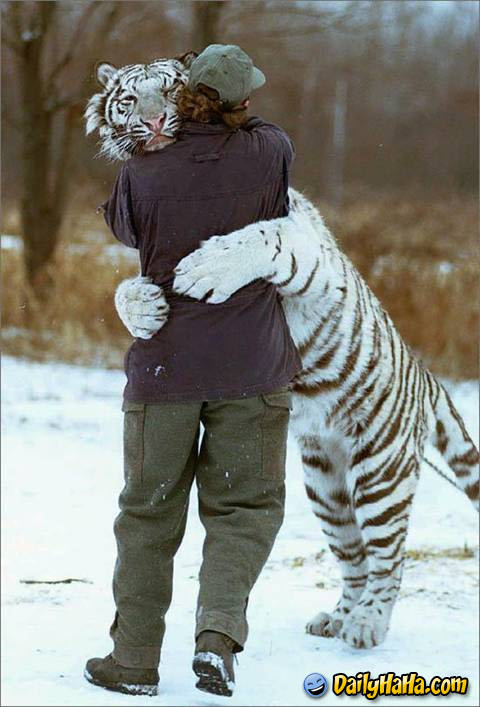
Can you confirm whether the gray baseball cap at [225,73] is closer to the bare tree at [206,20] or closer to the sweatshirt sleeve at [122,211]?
the sweatshirt sleeve at [122,211]

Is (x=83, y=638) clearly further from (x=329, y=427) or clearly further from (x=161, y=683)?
(x=329, y=427)

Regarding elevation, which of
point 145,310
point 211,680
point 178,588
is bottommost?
point 178,588

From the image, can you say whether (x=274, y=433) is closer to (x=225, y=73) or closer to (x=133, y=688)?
(x=133, y=688)

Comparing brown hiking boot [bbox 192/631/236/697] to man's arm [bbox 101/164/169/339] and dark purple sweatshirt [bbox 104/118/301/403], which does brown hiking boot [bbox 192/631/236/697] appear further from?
man's arm [bbox 101/164/169/339]

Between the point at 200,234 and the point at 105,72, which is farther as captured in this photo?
the point at 105,72

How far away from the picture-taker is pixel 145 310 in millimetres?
3113

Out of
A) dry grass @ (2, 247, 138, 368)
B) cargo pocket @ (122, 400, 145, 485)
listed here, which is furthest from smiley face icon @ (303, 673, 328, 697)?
dry grass @ (2, 247, 138, 368)

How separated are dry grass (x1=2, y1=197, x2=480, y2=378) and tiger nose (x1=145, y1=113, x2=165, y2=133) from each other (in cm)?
620

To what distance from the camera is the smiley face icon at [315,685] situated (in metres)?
3.30

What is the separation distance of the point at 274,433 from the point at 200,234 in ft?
1.99

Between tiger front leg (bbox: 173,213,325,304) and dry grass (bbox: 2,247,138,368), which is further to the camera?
dry grass (bbox: 2,247,138,368)

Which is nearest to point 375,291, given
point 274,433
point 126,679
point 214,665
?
point 274,433

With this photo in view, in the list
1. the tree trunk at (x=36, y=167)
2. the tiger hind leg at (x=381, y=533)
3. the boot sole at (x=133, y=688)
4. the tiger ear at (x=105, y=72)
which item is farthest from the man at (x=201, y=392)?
the tree trunk at (x=36, y=167)

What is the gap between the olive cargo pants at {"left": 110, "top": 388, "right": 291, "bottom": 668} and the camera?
311 cm
